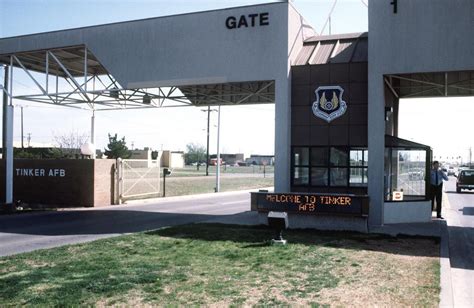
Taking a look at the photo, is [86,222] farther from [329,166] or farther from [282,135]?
[329,166]

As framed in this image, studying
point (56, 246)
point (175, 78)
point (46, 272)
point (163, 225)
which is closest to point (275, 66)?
point (175, 78)

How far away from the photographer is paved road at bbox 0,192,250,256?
1226 cm

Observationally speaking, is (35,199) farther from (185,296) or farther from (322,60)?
(185,296)

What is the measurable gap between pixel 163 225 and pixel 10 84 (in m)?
10.6

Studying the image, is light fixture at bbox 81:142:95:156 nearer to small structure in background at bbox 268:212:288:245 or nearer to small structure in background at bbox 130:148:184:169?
small structure in background at bbox 268:212:288:245

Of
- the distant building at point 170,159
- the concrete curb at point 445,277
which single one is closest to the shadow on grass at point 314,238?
the concrete curb at point 445,277

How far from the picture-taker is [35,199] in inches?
894

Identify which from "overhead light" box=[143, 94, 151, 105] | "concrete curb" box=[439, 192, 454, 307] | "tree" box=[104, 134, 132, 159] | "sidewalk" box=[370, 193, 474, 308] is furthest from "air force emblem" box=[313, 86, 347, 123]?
"tree" box=[104, 134, 132, 159]

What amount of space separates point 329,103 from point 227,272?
8.70 m

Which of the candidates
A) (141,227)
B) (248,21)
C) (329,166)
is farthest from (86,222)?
(248,21)

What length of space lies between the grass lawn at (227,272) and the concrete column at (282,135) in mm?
3665

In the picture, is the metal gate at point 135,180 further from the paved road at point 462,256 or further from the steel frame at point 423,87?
the paved road at point 462,256

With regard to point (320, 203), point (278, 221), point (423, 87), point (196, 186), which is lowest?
point (196, 186)

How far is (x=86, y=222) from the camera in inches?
639
